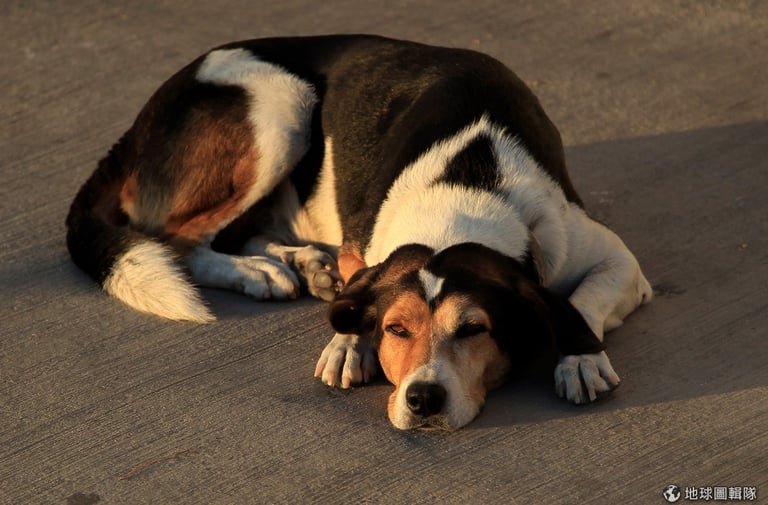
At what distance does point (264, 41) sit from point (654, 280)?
6.78 ft

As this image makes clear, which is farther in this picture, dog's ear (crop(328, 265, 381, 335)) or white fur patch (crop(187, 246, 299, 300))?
white fur patch (crop(187, 246, 299, 300))

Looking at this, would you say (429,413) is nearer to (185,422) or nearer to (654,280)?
(185,422)

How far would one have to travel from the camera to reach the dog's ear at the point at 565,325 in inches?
169

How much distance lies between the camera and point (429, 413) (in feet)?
13.5

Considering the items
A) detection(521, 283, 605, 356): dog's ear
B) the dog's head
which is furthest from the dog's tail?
detection(521, 283, 605, 356): dog's ear

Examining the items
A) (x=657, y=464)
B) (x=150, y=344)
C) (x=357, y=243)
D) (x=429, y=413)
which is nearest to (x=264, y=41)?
(x=357, y=243)

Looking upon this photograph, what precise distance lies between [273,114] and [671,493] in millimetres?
2531

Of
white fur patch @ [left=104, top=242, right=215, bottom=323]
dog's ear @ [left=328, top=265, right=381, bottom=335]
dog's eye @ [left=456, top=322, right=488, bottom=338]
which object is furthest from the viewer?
white fur patch @ [left=104, top=242, right=215, bottom=323]

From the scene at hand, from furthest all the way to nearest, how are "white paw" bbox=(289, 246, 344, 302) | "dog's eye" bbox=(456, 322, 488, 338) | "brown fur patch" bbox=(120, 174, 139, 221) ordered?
"brown fur patch" bbox=(120, 174, 139, 221)
"white paw" bbox=(289, 246, 344, 302)
"dog's eye" bbox=(456, 322, 488, 338)

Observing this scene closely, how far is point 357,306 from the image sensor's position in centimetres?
449

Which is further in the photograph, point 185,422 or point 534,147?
point 534,147

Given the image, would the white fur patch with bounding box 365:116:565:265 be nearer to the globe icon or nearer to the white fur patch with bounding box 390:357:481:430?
the white fur patch with bounding box 390:357:481:430

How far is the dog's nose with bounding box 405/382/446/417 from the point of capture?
4.08m

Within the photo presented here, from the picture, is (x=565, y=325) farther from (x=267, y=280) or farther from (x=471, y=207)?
(x=267, y=280)
